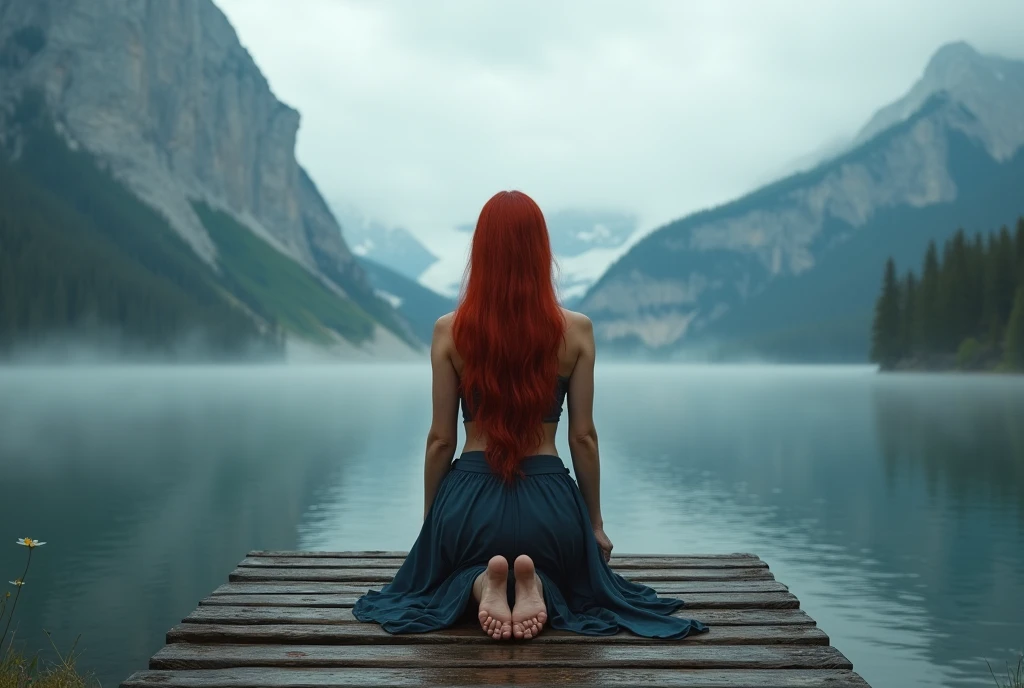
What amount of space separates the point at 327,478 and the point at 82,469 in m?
6.33

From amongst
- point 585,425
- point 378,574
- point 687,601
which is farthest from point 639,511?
point 585,425

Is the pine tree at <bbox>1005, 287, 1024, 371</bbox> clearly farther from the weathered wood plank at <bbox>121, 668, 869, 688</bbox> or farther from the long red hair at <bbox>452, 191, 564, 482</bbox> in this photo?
the weathered wood plank at <bbox>121, 668, 869, 688</bbox>

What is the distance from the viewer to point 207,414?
5072cm

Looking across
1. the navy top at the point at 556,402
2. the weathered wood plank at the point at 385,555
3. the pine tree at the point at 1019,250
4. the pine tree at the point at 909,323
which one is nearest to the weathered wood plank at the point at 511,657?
the navy top at the point at 556,402

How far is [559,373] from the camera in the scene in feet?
22.0

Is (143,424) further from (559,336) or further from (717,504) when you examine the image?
(559,336)

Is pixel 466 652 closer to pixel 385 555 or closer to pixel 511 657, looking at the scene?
pixel 511 657

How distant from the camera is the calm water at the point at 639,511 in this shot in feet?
40.8

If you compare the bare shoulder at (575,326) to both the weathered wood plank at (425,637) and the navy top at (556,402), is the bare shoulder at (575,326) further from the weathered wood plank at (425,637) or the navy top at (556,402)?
the weathered wood plank at (425,637)

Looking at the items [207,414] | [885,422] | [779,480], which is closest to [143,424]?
[207,414]

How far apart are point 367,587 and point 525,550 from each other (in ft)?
7.06

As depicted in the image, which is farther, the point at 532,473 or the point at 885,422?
the point at 885,422

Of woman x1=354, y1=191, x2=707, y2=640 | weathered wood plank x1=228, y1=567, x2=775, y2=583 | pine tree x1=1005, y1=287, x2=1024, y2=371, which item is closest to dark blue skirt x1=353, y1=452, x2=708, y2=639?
woman x1=354, y1=191, x2=707, y2=640

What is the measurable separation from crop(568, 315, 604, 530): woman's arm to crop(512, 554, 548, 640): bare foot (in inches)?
30.7
